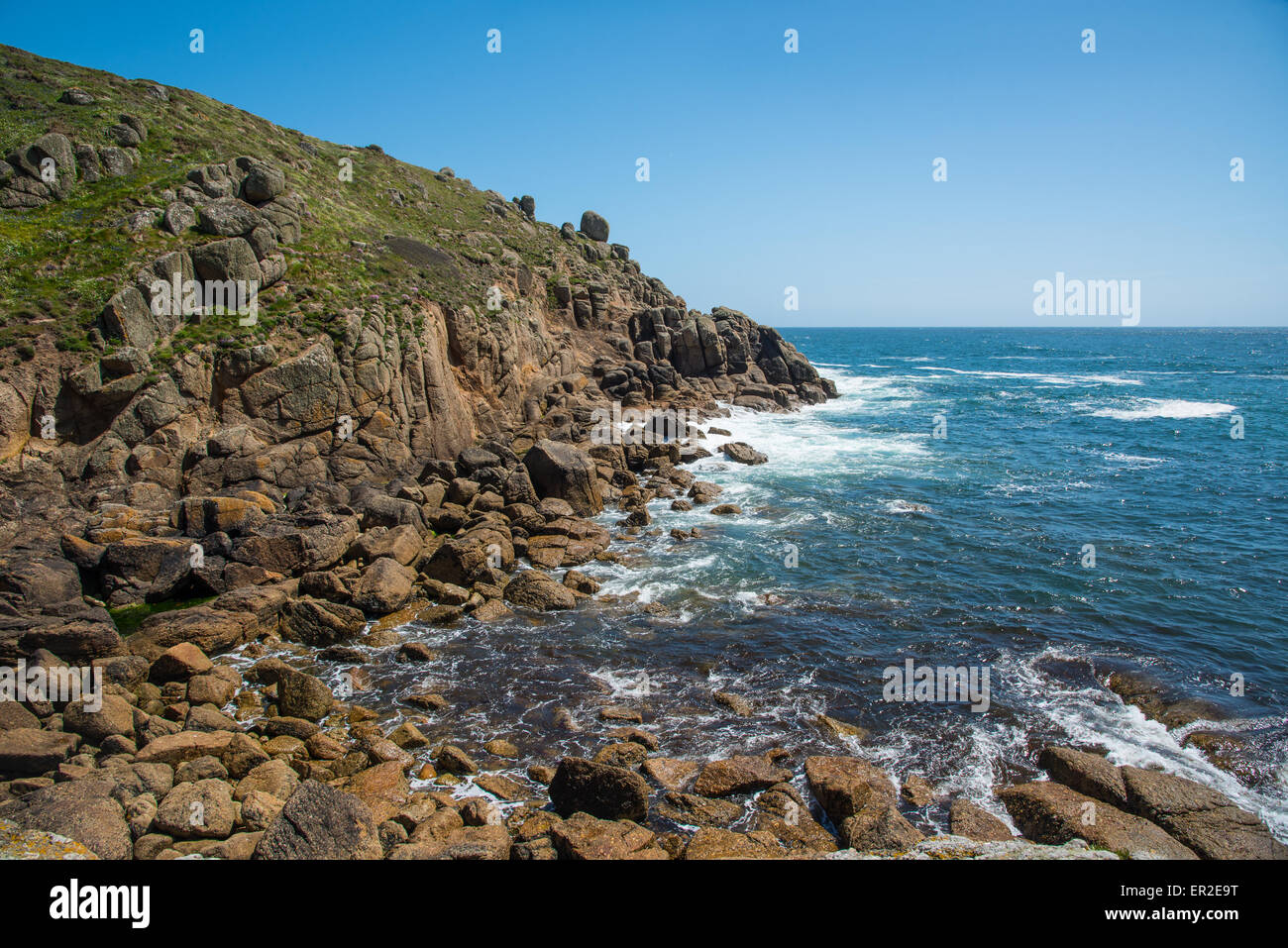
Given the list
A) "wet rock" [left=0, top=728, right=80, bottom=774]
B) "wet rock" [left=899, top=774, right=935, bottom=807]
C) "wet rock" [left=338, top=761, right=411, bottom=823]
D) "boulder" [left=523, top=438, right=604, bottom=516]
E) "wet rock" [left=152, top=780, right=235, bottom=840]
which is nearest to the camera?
"wet rock" [left=152, top=780, right=235, bottom=840]

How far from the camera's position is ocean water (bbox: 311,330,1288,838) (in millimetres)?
15070

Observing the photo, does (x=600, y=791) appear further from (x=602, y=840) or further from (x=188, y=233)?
(x=188, y=233)

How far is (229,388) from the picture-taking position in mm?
28453

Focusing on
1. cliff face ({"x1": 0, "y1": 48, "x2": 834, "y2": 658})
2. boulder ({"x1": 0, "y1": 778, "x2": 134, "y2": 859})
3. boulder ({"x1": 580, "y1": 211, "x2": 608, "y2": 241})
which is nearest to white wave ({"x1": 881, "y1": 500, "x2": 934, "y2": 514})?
cliff face ({"x1": 0, "y1": 48, "x2": 834, "y2": 658})

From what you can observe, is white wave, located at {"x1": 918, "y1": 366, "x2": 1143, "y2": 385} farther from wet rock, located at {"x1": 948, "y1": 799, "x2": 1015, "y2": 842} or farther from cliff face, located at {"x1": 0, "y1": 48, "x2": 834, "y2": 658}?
wet rock, located at {"x1": 948, "y1": 799, "x2": 1015, "y2": 842}

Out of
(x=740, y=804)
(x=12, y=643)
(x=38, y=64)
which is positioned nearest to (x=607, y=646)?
(x=740, y=804)

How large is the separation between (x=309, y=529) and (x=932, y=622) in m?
20.2

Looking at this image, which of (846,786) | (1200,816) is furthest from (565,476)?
(1200,816)

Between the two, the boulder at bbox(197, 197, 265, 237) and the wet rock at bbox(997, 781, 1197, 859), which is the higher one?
the boulder at bbox(197, 197, 265, 237)

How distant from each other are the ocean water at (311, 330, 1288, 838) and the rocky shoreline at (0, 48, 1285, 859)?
3.36 ft

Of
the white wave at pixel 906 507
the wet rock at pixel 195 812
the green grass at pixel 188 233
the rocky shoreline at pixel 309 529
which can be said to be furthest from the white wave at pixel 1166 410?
the wet rock at pixel 195 812
